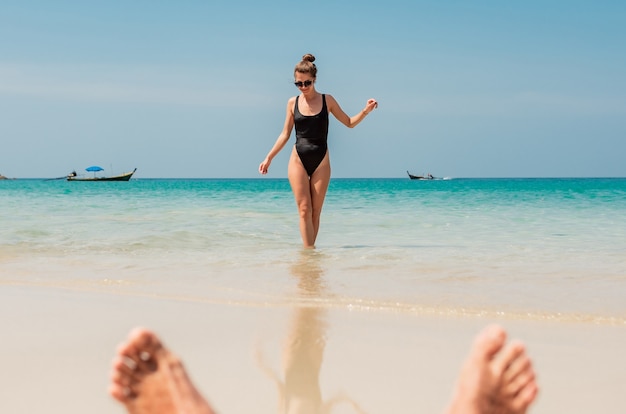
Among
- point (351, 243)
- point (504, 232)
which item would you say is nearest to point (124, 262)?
point (351, 243)

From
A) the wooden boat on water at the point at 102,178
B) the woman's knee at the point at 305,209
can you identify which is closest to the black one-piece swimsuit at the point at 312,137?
the woman's knee at the point at 305,209

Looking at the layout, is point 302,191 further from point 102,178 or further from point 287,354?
point 102,178

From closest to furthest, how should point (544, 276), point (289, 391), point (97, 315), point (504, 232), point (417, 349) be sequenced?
point (289, 391), point (417, 349), point (97, 315), point (544, 276), point (504, 232)

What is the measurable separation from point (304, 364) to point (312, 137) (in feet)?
13.2

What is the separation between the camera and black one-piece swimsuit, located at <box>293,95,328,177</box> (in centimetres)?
661

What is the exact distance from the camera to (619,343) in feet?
10.2

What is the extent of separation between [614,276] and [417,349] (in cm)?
265

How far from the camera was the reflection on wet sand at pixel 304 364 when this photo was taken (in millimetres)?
2334

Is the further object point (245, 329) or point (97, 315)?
point (97, 315)

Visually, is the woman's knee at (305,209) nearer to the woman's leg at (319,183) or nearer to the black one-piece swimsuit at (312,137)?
the woman's leg at (319,183)

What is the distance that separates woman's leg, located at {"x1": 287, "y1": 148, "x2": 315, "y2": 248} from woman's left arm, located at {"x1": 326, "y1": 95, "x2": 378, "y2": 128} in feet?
1.75

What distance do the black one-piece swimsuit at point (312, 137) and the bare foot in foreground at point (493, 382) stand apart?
16.4ft

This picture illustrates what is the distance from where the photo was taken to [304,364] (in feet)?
9.11

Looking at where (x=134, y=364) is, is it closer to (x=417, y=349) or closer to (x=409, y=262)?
(x=417, y=349)
